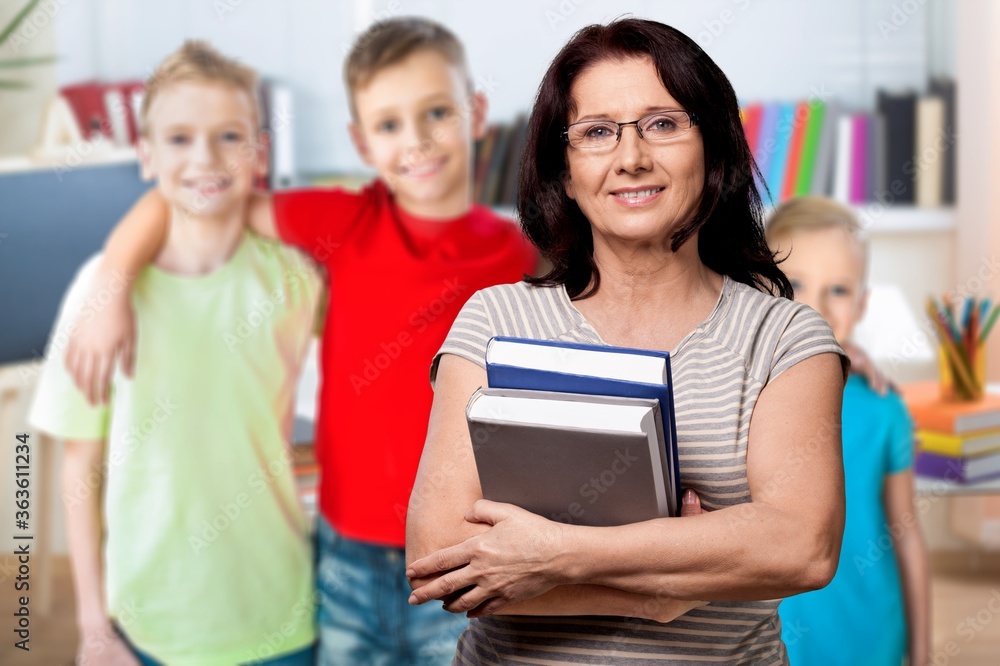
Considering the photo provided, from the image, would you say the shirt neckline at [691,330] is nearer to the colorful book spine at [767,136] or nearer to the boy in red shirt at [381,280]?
the boy in red shirt at [381,280]

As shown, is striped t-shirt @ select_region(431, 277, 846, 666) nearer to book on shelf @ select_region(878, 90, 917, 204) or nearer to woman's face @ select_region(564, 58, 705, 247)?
woman's face @ select_region(564, 58, 705, 247)

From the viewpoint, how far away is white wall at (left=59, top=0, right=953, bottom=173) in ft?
9.09

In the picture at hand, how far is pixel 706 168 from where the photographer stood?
47.5 inches

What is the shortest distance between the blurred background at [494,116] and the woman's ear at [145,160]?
4 cm

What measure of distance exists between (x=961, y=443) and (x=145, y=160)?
7.08 ft

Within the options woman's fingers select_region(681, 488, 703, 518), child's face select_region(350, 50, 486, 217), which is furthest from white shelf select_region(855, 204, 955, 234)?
woman's fingers select_region(681, 488, 703, 518)

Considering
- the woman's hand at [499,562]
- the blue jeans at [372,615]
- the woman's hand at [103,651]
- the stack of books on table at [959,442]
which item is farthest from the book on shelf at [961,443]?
the woman's hand at [103,651]

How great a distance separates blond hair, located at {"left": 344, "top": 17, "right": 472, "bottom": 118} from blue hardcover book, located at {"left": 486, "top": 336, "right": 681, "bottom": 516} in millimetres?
1746

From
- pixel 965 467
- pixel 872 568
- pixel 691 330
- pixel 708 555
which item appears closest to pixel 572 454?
pixel 708 555

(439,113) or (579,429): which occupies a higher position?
(439,113)

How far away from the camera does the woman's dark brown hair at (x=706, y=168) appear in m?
1.17

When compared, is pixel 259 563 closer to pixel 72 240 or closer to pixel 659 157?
pixel 72 240

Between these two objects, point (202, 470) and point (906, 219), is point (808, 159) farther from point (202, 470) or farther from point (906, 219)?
point (202, 470)

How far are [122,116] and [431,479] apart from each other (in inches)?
77.4
